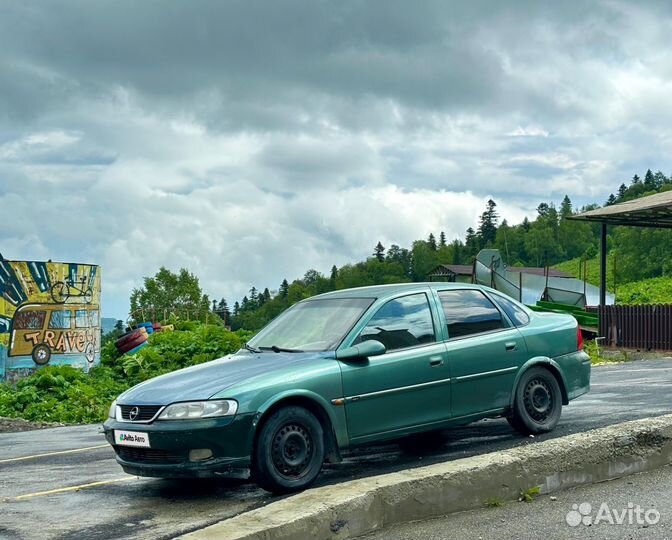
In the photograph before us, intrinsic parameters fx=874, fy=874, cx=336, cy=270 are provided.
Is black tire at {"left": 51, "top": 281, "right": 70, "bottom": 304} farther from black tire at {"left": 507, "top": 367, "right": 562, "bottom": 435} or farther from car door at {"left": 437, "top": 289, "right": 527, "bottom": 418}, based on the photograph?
black tire at {"left": 507, "top": 367, "right": 562, "bottom": 435}

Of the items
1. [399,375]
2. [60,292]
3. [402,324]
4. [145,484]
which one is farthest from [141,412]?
[60,292]

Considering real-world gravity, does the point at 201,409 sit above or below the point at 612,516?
above

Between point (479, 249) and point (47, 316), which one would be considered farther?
point (479, 249)

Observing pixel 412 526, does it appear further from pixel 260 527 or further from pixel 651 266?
pixel 651 266

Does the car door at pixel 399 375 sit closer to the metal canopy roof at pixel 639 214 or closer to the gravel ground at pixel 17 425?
the gravel ground at pixel 17 425

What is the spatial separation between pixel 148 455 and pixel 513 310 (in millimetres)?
3842

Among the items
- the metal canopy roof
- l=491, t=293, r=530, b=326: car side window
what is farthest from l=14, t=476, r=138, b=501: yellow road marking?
the metal canopy roof

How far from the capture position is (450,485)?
593cm

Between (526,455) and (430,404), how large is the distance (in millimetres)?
1209

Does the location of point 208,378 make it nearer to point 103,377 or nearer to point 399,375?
point 399,375

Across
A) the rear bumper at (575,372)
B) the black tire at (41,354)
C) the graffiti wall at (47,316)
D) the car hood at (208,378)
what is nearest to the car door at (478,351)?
the rear bumper at (575,372)

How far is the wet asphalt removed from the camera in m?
5.95

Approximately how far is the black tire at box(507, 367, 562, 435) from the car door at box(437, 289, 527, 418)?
6.2 inches

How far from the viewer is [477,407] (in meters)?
7.71
